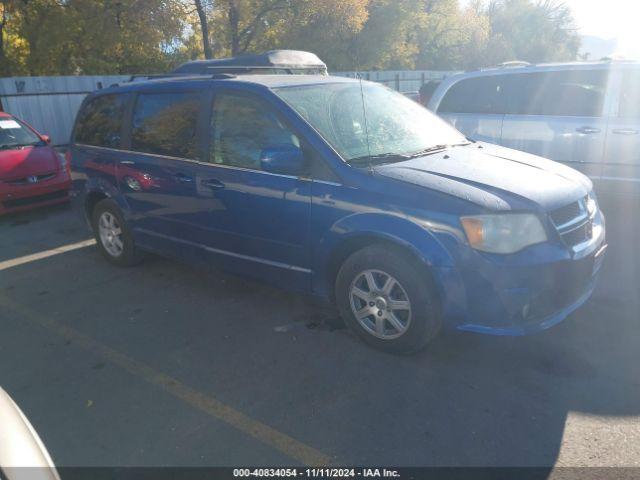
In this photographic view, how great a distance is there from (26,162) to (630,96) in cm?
785

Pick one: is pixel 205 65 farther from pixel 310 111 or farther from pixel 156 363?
A: pixel 156 363

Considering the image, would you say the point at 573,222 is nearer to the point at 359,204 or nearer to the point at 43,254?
the point at 359,204

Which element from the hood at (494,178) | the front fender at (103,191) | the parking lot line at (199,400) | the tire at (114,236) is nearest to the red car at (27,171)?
the front fender at (103,191)

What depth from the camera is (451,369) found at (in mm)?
3420

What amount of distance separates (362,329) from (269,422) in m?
1.01

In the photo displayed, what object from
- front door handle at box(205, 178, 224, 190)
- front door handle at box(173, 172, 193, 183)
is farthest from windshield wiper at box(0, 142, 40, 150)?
front door handle at box(205, 178, 224, 190)

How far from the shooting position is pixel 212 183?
4234 millimetres

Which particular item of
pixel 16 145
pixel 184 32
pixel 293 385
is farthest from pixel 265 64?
pixel 184 32

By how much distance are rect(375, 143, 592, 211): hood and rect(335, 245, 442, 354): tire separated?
52 cm

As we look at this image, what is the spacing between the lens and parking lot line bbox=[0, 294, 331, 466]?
273 centimetres

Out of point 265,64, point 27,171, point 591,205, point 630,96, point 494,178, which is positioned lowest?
point 27,171

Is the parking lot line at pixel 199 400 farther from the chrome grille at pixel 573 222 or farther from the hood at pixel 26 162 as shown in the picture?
the hood at pixel 26 162

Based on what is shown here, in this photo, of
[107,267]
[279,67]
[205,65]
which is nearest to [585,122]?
[279,67]

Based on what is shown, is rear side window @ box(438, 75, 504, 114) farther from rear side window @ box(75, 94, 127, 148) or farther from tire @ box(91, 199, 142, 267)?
tire @ box(91, 199, 142, 267)
